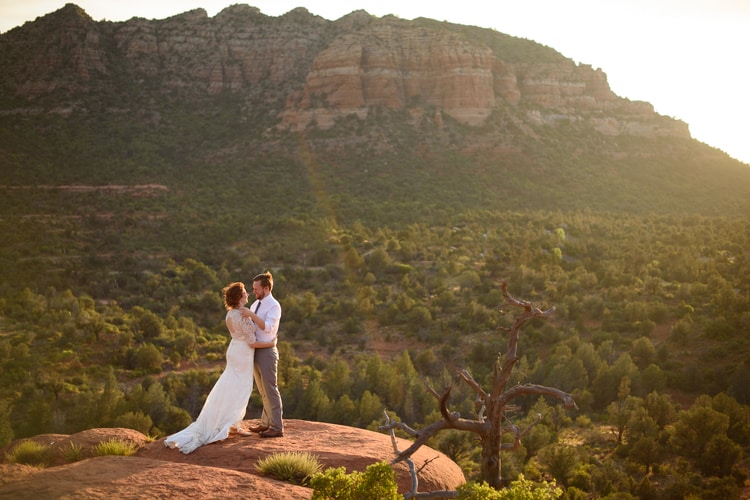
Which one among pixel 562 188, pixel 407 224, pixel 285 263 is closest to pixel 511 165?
pixel 562 188

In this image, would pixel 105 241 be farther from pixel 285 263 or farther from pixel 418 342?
pixel 418 342

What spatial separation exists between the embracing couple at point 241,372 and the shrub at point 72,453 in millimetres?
1107

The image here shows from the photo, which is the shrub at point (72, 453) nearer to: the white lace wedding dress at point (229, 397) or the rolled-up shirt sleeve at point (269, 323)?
the white lace wedding dress at point (229, 397)

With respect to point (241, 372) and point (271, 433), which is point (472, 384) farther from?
point (241, 372)

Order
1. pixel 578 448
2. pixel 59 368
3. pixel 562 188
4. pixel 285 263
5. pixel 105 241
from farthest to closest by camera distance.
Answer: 1. pixel 562 188
2. pixel 105 241
3. pixel 285 263
4. pixel 59 368
5. pixel 578 448

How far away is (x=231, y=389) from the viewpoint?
718cm

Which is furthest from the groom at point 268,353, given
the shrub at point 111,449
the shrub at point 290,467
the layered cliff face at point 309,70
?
the layered cliff face at point 309,70

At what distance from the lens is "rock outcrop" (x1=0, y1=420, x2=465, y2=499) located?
18.2 ft

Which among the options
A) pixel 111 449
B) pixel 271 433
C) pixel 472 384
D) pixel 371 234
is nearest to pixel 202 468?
pixel 271 433

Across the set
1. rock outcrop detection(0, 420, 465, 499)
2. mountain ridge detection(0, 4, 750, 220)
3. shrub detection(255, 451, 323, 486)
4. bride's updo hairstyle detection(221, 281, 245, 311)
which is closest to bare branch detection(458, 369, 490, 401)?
rock outcrop detection(0, 420, 465, 499)

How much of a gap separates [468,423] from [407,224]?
3556cm

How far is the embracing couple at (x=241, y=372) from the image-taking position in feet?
23.2

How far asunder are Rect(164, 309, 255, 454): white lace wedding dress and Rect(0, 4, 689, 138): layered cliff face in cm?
5394

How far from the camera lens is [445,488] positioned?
679 centimetres
